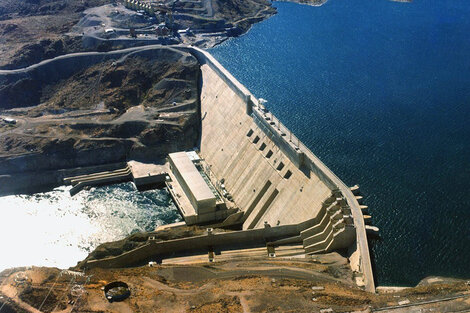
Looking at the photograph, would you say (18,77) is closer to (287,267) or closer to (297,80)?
(297,80)

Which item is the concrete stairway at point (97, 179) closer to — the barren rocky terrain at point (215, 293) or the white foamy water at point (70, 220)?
the white foamy water at point (70, 220)

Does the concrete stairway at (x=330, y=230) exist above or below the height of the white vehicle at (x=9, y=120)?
above

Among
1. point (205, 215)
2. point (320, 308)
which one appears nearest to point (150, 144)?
point (205, 215)

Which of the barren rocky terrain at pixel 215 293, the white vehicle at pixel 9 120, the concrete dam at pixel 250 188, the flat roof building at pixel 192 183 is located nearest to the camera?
the barren rocky terrain at pixel 215 293

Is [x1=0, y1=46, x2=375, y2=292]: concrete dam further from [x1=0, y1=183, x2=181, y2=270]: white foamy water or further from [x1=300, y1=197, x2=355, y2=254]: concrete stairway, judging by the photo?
[x1=0, y1=183, x2=181, y2=270]: white foamy water

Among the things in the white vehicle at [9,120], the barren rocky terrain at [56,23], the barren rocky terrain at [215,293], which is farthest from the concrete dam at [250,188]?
the barren rocky terrain at [56,23]

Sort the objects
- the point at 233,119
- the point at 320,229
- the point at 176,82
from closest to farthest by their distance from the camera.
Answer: the point at 320,229 < the point at 233,119 < the point at 176,82

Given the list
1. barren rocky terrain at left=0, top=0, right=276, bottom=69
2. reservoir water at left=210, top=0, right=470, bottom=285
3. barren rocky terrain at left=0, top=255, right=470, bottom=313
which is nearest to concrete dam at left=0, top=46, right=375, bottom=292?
barren rocky terrain at left=0, top=255, right=470, bottom=313
